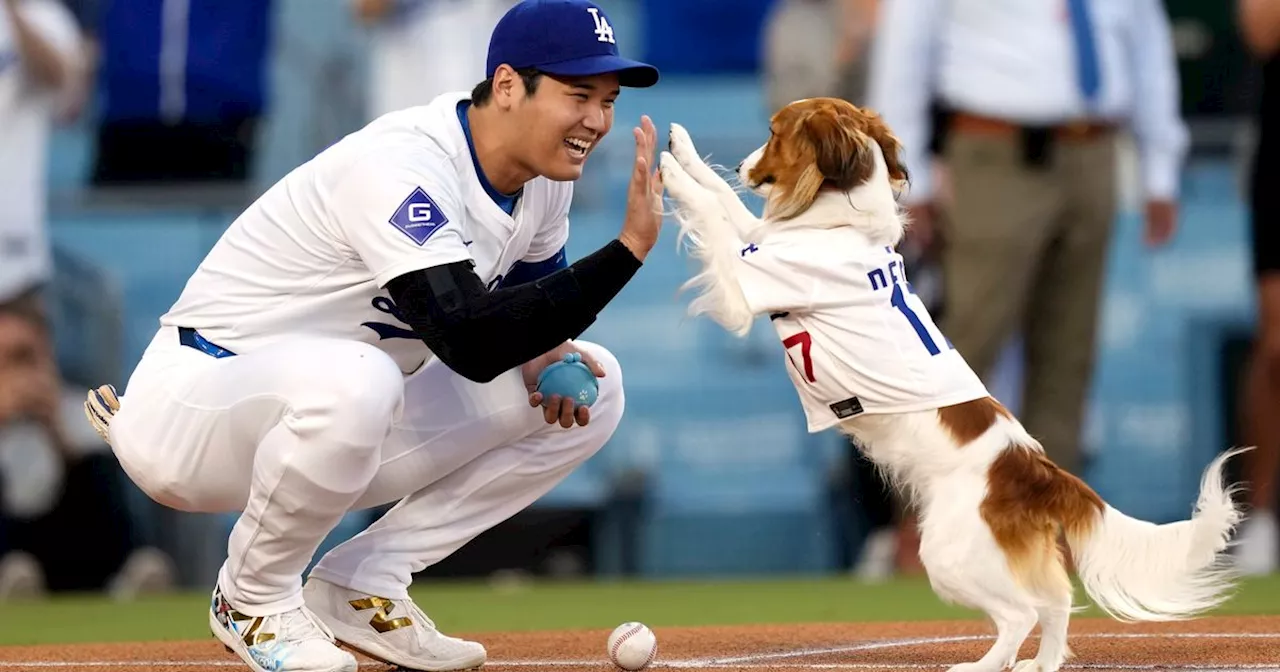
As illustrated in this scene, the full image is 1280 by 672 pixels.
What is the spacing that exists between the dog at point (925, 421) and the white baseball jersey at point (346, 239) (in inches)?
26.7

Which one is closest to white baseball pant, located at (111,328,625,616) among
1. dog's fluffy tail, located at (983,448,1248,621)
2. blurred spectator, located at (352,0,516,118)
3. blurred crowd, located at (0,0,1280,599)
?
dog's fluffy tail, located at (983,448,1248,621)

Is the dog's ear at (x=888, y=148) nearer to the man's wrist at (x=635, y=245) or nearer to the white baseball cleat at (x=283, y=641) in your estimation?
the man's wrist at (x=635, y=245)

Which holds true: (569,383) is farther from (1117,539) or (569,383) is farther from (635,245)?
(1117,539)

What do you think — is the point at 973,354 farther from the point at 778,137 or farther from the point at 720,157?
the point at 778,137

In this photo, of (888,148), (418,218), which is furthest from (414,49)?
(418,218)

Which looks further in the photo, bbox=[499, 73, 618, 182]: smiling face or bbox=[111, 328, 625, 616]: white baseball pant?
bbox=[499, 73, 618, 182]: smiling face

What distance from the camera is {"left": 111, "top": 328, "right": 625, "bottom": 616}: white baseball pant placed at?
4.21 m

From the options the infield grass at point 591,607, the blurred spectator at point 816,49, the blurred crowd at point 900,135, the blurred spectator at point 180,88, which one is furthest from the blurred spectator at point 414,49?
the infield grass at point 591,607

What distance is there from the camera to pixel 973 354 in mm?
7570

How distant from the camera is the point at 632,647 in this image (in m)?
4.46

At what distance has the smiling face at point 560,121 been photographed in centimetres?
438

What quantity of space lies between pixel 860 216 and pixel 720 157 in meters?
3.86

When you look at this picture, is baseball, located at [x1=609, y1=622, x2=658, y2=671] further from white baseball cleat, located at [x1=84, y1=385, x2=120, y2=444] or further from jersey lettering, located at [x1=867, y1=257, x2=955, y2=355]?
white baseball cleat, located at [x1=84, y1=385, x2=120, y2=444]

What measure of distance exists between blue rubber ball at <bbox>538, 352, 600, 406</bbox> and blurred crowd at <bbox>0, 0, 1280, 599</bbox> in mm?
3272
